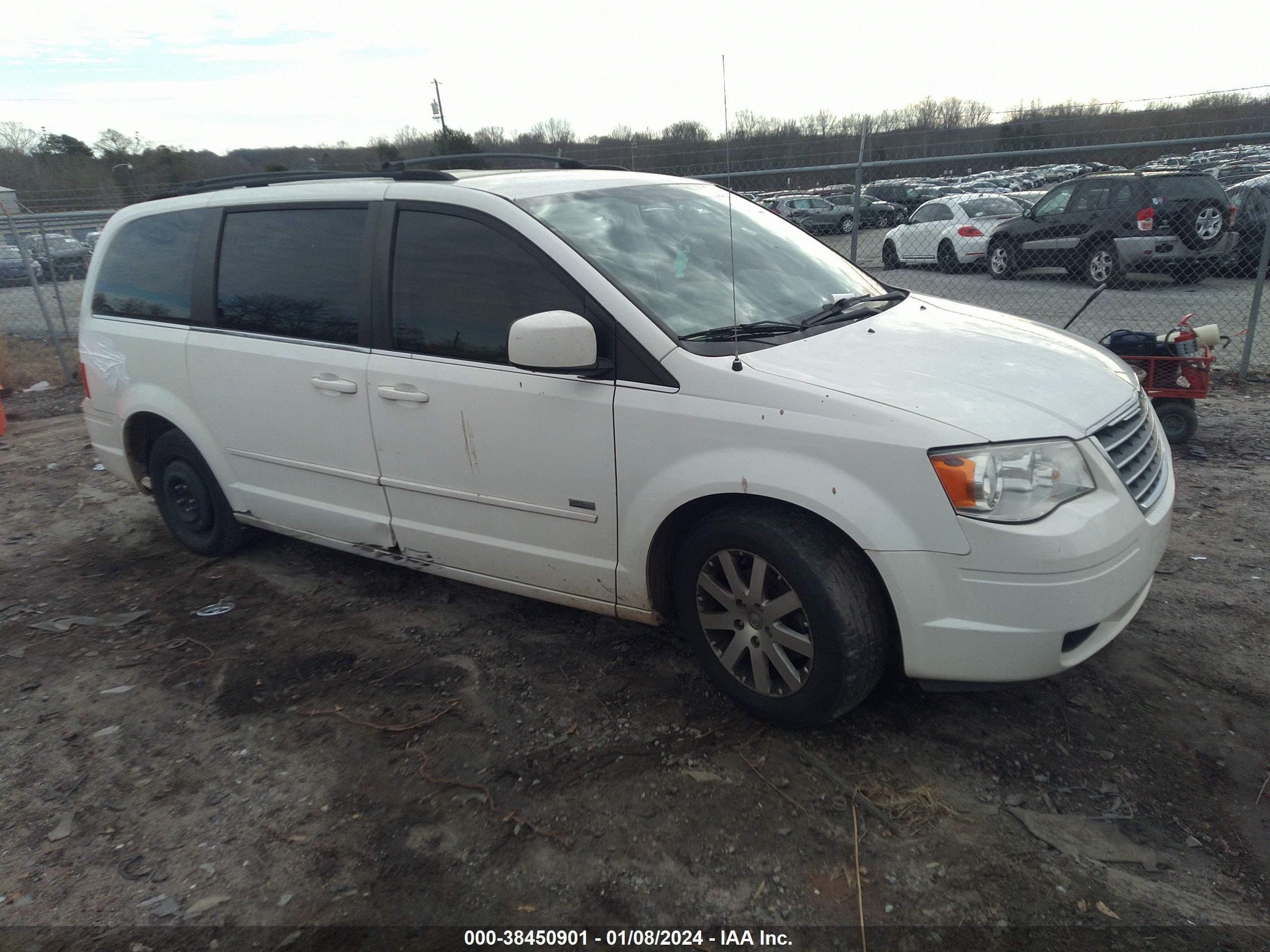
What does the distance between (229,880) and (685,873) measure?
4.43ft

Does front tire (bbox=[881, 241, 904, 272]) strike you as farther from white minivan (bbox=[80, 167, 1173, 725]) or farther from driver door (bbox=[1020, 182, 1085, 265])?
white minivan (bbox=[80, 167, 1173, 725])

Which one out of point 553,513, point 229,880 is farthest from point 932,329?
point 229,880

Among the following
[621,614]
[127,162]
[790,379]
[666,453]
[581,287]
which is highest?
[127,162]

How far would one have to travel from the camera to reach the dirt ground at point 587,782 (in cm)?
234

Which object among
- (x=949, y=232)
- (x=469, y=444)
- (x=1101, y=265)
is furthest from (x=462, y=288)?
(x=949, y=232)

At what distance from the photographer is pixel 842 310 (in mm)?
3475

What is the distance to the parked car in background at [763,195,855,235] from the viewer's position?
7402 millimetres

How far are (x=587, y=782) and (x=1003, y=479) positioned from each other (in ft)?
5.31

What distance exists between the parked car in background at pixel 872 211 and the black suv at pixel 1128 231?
162 centimetres

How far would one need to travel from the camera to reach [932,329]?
330 cm

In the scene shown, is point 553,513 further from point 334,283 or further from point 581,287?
point 334,283

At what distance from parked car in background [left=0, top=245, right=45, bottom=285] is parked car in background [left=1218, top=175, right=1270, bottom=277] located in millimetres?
13663

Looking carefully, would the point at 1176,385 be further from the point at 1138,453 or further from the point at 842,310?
the point at 842,310

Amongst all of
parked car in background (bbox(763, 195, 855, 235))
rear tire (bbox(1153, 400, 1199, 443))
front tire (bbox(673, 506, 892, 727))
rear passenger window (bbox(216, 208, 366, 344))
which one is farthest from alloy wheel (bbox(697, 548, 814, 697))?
parked car in background (bbox(763, 195, 855, 235))
